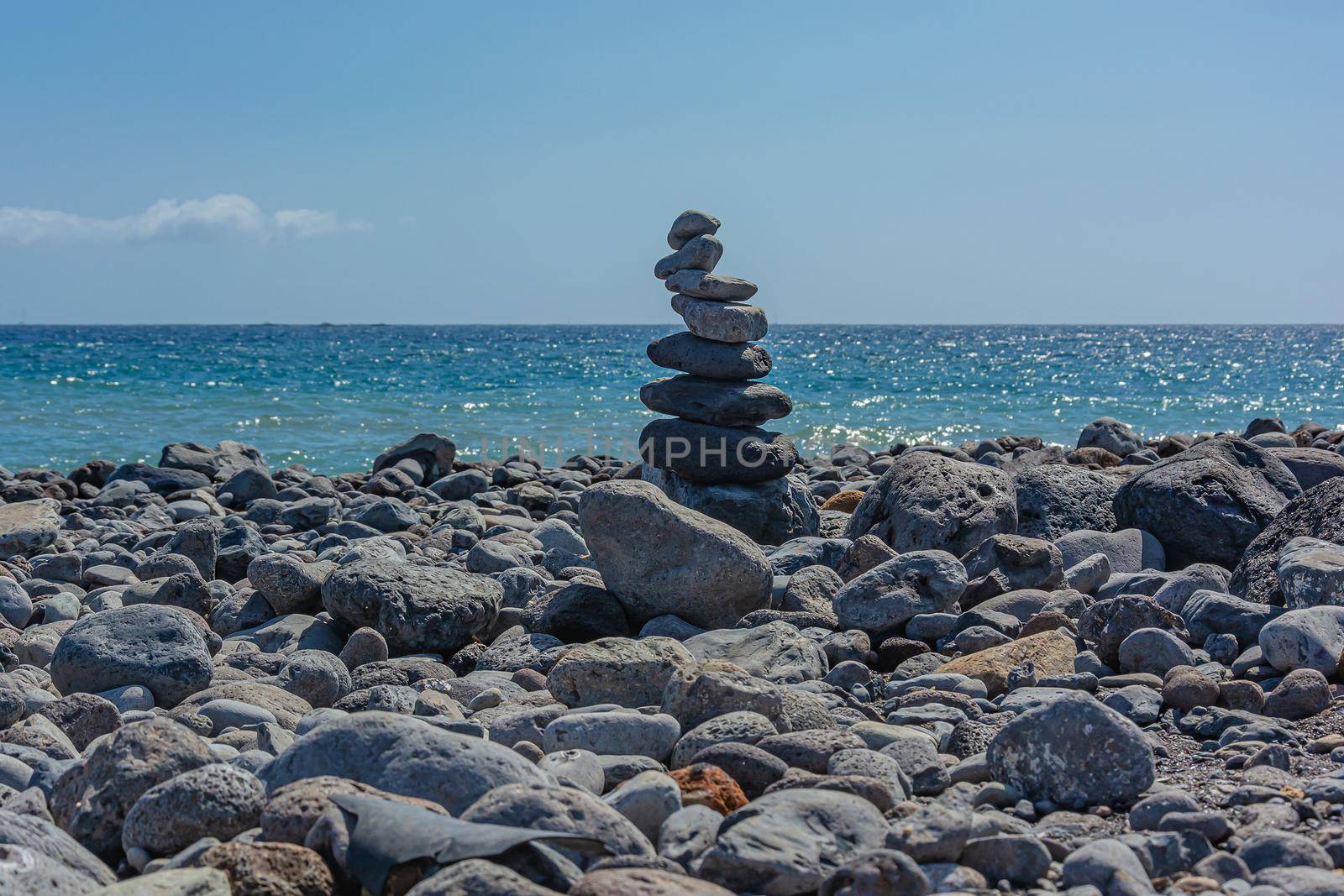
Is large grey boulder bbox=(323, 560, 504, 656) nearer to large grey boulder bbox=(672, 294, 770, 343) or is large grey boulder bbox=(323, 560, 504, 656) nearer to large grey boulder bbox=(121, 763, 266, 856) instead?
large grey boulder bbox=(121, 763, 266, 856)

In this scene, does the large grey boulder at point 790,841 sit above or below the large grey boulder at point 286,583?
above

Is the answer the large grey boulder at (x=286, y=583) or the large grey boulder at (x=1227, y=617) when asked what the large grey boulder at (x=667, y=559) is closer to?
the large grey boulder at (x=286, y=583)

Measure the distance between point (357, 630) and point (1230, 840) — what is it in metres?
3.88

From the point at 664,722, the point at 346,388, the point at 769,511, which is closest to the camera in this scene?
the point at 664,722

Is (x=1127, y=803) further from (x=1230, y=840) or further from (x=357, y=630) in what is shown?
(x=357, y=630)

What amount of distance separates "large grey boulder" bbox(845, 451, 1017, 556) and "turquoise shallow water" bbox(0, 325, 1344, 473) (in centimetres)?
1083

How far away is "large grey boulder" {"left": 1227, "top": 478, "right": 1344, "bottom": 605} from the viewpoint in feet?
17.5

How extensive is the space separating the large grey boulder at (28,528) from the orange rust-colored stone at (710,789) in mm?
7254

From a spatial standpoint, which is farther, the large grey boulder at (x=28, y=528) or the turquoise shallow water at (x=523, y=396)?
the turquoise shallow water at (x=523, y=396)

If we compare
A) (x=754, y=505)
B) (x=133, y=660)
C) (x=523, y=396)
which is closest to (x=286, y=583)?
(x=133, y=660)

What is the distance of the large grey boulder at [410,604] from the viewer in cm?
559

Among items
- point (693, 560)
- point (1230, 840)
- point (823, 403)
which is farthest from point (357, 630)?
point (823, 403)

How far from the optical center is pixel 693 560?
228 inches


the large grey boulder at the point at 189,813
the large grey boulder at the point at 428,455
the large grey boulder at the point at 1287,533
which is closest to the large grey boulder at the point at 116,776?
the large grey boulder at the point at 189,813
